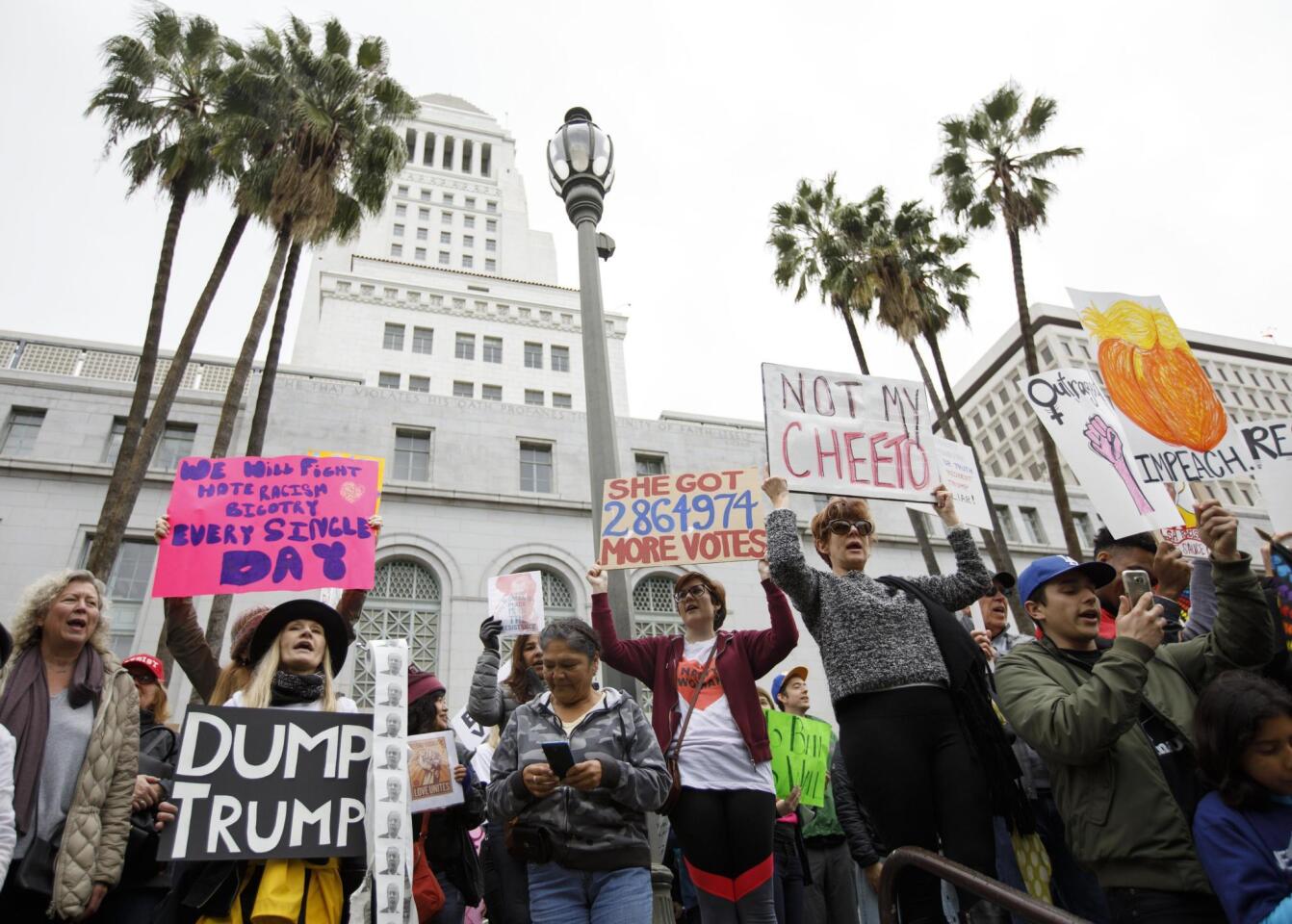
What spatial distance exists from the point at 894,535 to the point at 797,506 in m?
2.87

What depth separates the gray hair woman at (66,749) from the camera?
313cm

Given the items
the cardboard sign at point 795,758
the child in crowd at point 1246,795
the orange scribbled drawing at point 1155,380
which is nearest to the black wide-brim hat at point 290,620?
the cardboard sign at point 795,758

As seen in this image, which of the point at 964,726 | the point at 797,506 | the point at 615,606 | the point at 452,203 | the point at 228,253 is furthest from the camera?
the point at 452,203

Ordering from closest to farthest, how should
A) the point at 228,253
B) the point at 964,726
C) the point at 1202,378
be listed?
the point at 964,726 → the point at 1202,378 → the point at 228,253

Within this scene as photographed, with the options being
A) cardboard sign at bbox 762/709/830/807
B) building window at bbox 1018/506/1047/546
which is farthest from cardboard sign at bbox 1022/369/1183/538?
building window at bbox 1018/506/1047/546

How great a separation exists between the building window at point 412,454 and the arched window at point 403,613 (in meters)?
2.23

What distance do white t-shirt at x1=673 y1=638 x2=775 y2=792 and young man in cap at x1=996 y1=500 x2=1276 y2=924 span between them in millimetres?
1379

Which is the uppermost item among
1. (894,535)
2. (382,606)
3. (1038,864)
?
(894,535)

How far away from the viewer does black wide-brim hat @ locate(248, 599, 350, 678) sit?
3783 millimetres

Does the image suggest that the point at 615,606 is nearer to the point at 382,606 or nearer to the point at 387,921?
the point at 387,921

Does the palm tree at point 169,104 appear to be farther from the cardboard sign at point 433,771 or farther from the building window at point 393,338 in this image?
the building window at point 393,338

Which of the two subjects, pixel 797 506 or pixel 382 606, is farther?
pixel 797 506

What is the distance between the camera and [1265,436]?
15.1 ft

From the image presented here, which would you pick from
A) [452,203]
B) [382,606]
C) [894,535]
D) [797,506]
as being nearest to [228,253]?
[382,606]
